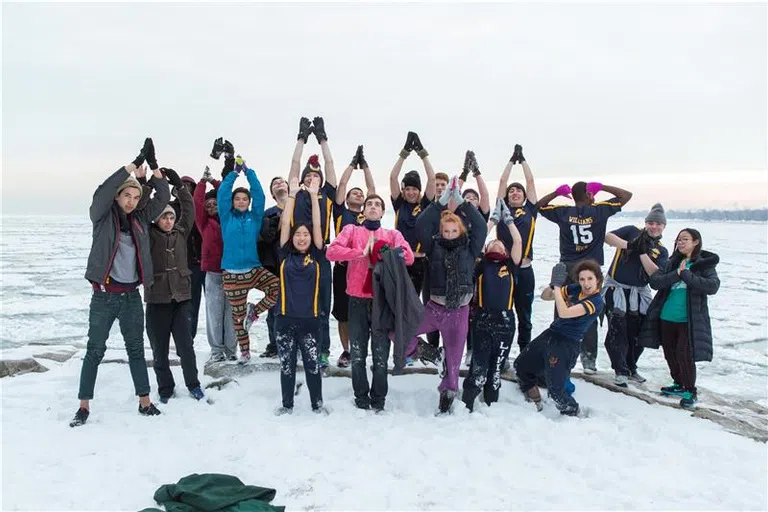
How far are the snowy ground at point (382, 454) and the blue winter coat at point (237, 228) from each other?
1.43m

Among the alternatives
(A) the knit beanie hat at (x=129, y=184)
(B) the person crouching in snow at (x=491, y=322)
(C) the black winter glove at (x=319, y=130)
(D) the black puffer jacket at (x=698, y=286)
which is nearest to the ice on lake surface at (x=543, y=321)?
(D) the black puffer jacket at (x=698, y=286)

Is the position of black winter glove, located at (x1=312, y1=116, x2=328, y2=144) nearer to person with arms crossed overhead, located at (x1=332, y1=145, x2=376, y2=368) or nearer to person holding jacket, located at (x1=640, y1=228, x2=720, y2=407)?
person with arms crossed overhead, located at (x1=332, y1=145, x2=376, y2=368)

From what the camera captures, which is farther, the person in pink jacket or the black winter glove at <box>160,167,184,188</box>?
the black winter glove at <box>160,167,184,188</box>

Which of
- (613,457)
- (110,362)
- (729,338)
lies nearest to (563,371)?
(613,457)

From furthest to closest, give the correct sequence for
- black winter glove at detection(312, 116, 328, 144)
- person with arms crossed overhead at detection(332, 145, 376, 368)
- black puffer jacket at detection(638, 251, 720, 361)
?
person with arms crossed overhead at detection(332, 145, 376, 368)
black winter glove at detection(312, 116, 328, 144)
black puffer jacket at detection(638, 251, 720, 361)

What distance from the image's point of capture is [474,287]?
504 cm

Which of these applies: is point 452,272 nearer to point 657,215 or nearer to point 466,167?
point 466,167

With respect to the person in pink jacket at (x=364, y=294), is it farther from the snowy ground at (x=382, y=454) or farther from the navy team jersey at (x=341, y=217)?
the navy team jersey at (x=341, y=217)

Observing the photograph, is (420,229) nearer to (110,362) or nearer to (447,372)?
(447,372)

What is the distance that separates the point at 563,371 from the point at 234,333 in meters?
3.88

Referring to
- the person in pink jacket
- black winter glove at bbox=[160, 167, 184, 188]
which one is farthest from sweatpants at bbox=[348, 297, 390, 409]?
black winter glove at bbox=[160, 167, 184, 188]

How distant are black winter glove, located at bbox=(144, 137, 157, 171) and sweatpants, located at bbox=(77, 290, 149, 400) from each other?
125 centimetres

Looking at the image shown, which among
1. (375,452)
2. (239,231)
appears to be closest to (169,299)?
(239,231)

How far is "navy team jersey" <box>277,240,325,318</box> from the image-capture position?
15.5ft
